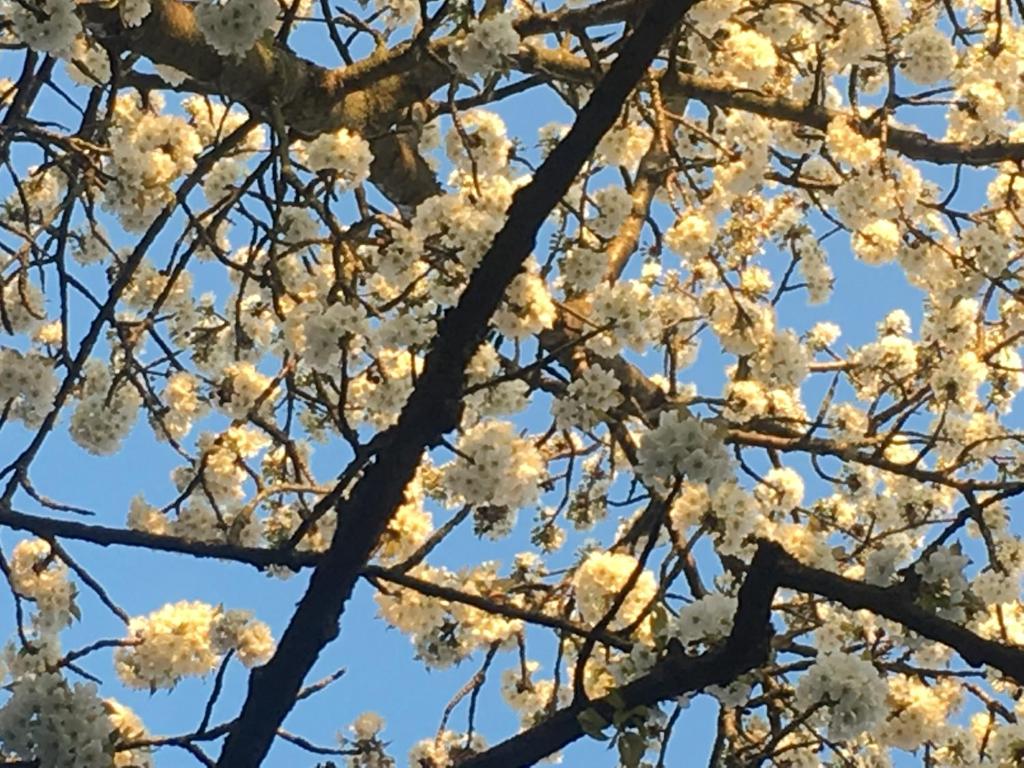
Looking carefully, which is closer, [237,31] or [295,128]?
[237,31]

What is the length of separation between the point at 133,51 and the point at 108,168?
38 centimetres

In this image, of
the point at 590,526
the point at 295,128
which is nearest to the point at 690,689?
the point at 295,128

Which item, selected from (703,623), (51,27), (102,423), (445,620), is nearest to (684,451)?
(703,623)

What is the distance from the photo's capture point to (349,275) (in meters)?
4.33

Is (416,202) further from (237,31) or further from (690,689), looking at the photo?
(690,689)

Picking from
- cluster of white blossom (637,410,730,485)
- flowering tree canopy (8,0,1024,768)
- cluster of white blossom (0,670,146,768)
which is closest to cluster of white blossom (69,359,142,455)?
flowering tree canopy (8,0,1024,768)

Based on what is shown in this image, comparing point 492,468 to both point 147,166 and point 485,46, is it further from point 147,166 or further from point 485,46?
point 147,166

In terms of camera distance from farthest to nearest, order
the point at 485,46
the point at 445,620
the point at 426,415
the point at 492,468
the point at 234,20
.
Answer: the point at 445,620, the point at 485,46, the point at 492,468, the point at 234,20, the point at 426,415

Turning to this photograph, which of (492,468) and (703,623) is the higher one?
(492,468)

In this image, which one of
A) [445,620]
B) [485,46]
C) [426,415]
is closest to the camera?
[426,415]

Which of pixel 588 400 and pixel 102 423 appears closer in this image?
pixel 588 400

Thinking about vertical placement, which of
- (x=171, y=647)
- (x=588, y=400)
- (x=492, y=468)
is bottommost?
(x=171, y=647)

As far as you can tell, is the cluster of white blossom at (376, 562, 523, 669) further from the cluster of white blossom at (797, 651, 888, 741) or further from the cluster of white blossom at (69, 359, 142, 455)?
the cluster of white blossom at (797, 651, 888, 741)

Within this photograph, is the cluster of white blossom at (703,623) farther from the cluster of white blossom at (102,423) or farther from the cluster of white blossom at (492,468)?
the cluster of white blossom at (102,423)
